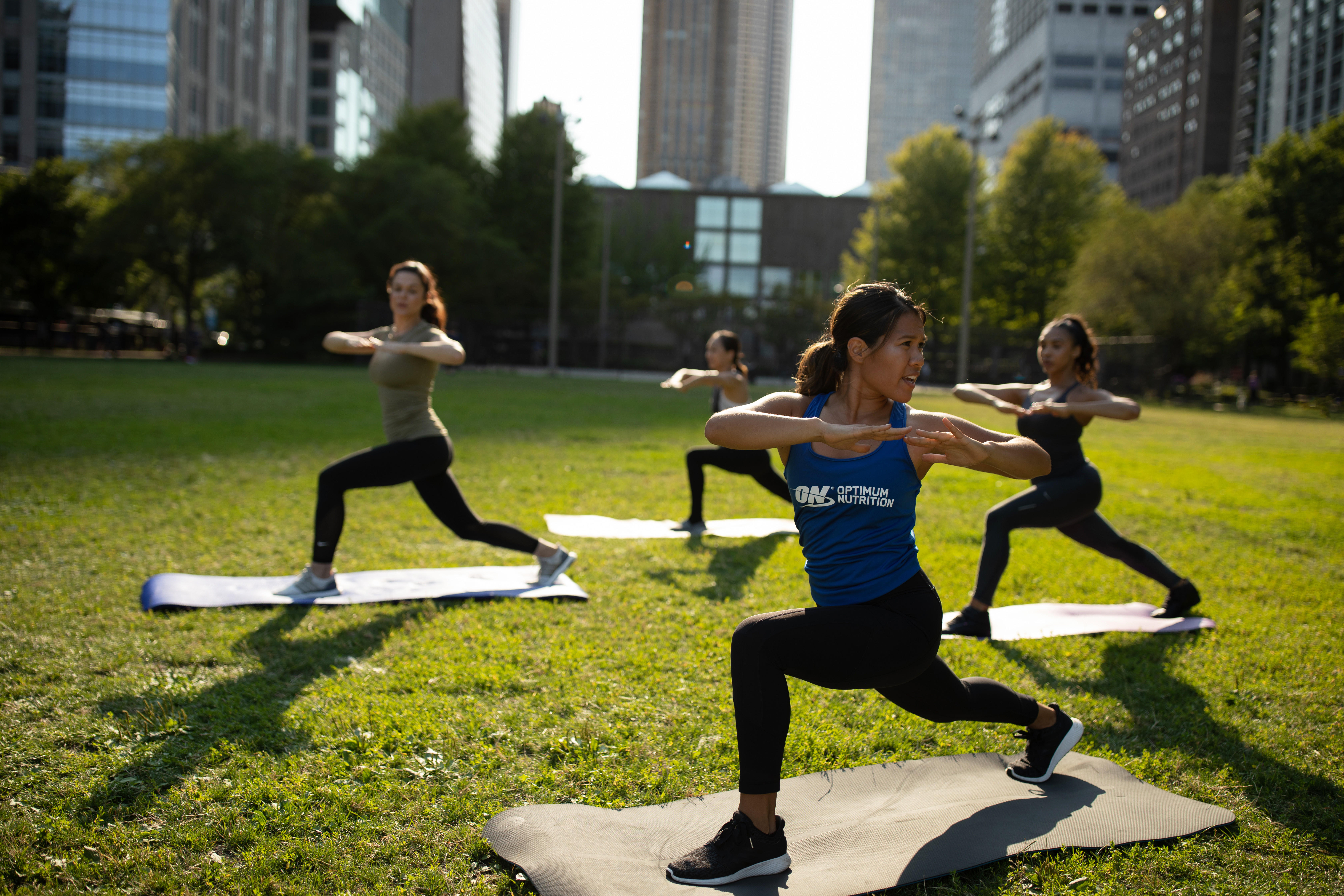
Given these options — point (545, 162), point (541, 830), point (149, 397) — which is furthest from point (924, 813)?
point (545, 162)

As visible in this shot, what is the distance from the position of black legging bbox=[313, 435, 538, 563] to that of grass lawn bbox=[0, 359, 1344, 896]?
19.4 inches

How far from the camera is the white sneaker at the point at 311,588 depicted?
5.48 metres

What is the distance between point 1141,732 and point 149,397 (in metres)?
19.9

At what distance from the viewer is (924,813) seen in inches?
125

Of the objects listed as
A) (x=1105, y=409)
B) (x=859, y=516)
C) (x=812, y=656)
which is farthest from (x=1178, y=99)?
(x=812, y=656)

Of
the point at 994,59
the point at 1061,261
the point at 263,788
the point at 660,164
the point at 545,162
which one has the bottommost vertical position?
the point at 263,788

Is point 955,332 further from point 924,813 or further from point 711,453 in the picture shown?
point 924,813

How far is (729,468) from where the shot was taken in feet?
25.5

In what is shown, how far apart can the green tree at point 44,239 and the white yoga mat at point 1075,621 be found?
4674 centimetres

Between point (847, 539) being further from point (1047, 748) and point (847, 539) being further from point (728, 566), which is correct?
point (728, 566)

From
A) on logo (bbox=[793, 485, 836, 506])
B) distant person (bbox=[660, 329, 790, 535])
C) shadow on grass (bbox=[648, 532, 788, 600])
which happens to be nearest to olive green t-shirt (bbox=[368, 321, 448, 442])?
shadow on grass (bbox=[648, 532, 788, 600])

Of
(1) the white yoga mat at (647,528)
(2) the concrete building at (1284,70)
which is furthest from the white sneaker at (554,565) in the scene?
(2) the concrete building at (1284,70)

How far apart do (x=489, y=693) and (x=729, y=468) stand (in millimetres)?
4028

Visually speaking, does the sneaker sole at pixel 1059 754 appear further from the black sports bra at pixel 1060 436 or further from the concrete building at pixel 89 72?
the concrete building at pixel 89 72
